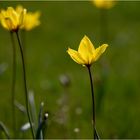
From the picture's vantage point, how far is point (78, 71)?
3879 mm

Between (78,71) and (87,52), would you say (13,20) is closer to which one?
(87,52)

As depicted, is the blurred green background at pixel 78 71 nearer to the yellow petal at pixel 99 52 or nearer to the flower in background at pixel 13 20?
the flower in background at pixel 13 20

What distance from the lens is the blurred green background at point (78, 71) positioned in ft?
9.44

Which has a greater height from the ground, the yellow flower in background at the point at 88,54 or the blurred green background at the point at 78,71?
the yellow flower in background at the point at 88,54

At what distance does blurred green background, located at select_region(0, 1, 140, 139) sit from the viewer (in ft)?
9.44

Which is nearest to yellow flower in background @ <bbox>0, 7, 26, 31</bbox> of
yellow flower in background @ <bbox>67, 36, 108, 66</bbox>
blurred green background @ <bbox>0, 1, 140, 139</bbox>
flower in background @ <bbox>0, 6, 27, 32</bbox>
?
flower in background @ <bbox>0, 6, 27, 32</bbox>

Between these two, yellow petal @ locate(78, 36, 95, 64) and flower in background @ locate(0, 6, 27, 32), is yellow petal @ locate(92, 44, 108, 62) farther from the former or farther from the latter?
flower in background @ locate(0, 6, 27, 32)

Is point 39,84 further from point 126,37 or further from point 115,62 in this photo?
point 126,37

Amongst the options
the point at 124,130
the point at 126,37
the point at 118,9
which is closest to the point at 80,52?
the point at 124,130

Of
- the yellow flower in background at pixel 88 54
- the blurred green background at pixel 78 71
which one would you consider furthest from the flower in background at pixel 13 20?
the blurred green background at pixel 78 71

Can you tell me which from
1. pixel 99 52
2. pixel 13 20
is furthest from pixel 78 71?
pixel 99 52

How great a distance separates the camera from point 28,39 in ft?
14.9

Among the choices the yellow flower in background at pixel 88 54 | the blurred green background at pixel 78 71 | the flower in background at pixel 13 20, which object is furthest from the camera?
the blurred green background at pixel 78 71

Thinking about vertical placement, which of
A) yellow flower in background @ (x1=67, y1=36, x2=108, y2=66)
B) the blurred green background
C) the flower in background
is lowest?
the blurred green background
